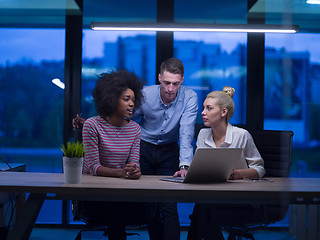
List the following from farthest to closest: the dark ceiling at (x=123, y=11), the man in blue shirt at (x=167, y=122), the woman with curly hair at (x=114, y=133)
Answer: the dark ceiling at (x=123, y=11), the man in blue shirt at (x=167, y=122), the woman with curly hair at (x=114, y=133)

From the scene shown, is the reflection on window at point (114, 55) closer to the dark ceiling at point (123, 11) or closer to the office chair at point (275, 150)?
the dark ceiling at point (123, 11)

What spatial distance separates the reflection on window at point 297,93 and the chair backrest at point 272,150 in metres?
0.13

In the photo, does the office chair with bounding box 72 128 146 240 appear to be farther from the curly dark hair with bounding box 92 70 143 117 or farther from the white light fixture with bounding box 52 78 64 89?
the white light fixture with bounding box 52 78 64 89

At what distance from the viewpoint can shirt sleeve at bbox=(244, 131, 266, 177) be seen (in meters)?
2.35

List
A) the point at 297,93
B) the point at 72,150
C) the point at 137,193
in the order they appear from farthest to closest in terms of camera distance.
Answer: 1. the point at 297,93
2. the point at 72,150
3. the point at 137,193

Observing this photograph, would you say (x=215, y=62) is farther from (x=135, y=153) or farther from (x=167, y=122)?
(x=135, y=153)

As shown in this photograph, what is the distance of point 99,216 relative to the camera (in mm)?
1958

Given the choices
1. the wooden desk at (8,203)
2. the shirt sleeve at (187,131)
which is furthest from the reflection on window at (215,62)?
the wooden desk at (8,203)

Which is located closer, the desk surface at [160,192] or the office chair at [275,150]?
the desk surface at [160,192]

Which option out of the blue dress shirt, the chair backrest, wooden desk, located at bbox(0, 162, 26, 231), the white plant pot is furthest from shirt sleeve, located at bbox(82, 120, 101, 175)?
the chair backrest

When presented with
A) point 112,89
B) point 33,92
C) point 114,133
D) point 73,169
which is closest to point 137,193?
point 73,169

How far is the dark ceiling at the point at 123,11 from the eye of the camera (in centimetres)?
429

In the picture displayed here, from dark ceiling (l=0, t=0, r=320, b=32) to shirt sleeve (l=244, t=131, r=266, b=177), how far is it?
221 centimetres

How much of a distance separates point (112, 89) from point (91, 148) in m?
0.42
